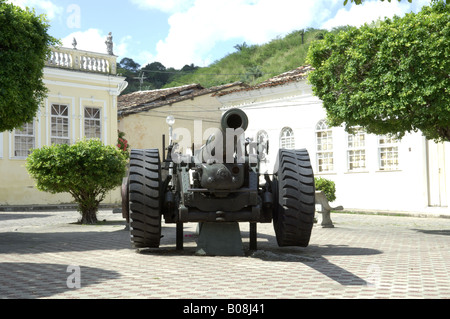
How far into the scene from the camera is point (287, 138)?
25688 mm

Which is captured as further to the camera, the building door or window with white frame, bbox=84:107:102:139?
window with white frame, bbox=84:107:102:139

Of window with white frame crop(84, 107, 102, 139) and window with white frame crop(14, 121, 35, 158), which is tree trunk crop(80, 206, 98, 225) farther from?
window with white frame crop(84, 107, 102, 139)

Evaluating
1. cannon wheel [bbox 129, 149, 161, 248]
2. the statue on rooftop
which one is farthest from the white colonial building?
cannon wheel [bbox 129, 149, 161, 248]

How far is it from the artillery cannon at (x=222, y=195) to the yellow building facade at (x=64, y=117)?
1689cm

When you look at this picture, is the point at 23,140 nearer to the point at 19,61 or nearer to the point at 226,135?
the point at 19,61

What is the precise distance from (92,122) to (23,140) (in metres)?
3.62

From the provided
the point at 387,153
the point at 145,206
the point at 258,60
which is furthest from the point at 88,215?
the point at 258,60

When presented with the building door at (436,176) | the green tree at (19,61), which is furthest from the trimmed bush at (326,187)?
the green tree at (19,61)

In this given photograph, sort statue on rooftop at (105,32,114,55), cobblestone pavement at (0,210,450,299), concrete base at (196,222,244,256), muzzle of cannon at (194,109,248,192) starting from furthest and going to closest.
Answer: statue on rooftop at (105,32,114,55), concrete base at (196,222,244,256), muzzle of cannon at (194,109,248,192), cobblestone pavement at (0,210,450,299)

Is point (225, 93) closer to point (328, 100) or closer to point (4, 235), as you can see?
point (328, 100)

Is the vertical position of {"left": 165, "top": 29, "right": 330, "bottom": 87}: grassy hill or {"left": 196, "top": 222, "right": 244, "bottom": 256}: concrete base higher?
{"left": 165, "top": 29, "right": 330, "bottom": 87}: grassy hill

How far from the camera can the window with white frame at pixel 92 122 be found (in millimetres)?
27275

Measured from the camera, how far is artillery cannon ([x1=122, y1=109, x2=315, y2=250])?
7.80m
